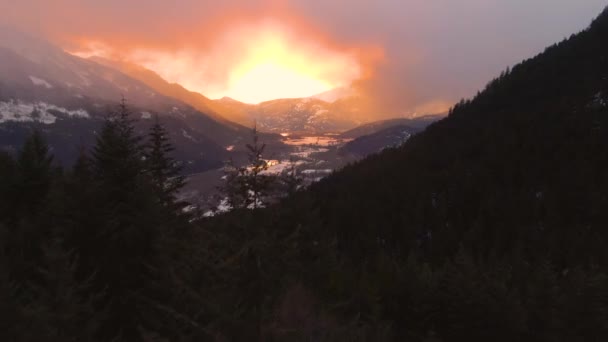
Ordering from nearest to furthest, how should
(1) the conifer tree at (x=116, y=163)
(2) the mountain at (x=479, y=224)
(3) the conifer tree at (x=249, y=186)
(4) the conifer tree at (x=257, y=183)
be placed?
1. (3) the conifer tree at (x=249, y=186)
2. (4) the conifer tree at (x=257, y=183)
3. (1) the conifer tree at (x=116, y=163)
4. (2) the mountain at (x=479, y=224)

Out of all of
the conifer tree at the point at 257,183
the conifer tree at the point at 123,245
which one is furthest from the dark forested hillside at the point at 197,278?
the conifer tree at the point at 257,183

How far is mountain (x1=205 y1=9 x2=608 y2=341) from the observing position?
59.9 ft

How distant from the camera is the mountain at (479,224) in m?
18.2

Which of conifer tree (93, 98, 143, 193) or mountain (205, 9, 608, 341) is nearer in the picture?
conifer tree (93, 98, 143, 193)

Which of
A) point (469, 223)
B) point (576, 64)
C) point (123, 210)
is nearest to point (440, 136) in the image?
point (576, 64)

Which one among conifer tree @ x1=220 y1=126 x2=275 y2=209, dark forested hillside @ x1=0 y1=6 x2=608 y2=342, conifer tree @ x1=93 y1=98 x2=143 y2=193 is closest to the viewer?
dark forested hillside @ x1=0 y1=6 x2=608 y2=342

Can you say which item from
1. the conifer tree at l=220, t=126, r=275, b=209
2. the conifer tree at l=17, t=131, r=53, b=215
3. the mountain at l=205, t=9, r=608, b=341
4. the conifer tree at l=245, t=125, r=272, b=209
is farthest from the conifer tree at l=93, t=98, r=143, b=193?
the conifer tree at l=245, t=125, r=272, b=209

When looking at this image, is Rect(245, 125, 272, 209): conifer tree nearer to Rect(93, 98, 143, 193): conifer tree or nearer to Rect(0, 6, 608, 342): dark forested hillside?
Rect(0, 6, 608, 342): dark forested hillside

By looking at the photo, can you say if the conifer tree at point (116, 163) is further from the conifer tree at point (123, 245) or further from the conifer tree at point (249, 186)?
the conifer tree at point (249, 186)

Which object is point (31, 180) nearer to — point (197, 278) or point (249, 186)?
point (249, 186)

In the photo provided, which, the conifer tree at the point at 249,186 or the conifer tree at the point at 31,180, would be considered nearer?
the conifer tree at the point at 249,186

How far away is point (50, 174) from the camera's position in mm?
21812

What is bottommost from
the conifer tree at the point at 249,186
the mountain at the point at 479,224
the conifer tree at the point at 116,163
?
the mountain at the point at 479,224

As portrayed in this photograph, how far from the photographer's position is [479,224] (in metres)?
84.4
